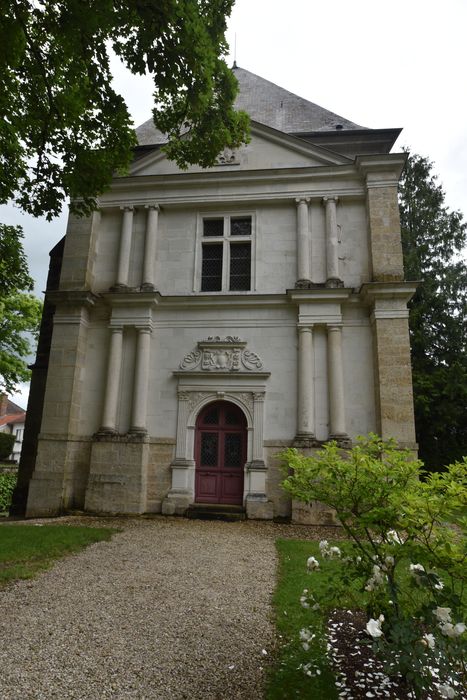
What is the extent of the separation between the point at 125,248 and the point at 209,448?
19.7ft

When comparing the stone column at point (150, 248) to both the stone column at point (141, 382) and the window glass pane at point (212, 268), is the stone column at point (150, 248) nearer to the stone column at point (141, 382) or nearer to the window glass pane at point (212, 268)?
the stone column at point (141, 382)

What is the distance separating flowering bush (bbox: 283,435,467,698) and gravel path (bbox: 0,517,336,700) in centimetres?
99

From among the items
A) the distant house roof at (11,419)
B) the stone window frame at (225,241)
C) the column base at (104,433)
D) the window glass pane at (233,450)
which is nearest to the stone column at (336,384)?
the window glass pane at (233,450)

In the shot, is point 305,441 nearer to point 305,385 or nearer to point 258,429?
point 258,429

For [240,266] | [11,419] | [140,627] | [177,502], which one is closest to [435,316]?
[240,266]

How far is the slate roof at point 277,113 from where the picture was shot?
1368 centimetres

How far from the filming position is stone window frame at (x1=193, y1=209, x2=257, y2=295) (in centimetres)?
1195

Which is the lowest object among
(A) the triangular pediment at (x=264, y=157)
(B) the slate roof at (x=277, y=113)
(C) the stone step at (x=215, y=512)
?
(C) the stone step at (x=215, y=512)

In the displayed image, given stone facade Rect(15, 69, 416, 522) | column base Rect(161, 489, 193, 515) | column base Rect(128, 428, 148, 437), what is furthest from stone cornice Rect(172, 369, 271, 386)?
column base Rect(161, 489, 193, 515)

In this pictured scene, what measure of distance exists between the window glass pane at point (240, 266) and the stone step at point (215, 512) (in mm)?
5684

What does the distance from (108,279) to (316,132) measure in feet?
24.5

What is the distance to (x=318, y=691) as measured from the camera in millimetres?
2848

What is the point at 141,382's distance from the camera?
36.9 feet

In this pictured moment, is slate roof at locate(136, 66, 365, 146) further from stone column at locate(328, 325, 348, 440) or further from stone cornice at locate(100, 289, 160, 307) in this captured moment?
stone column at locate(328, 325, 348, 440)
